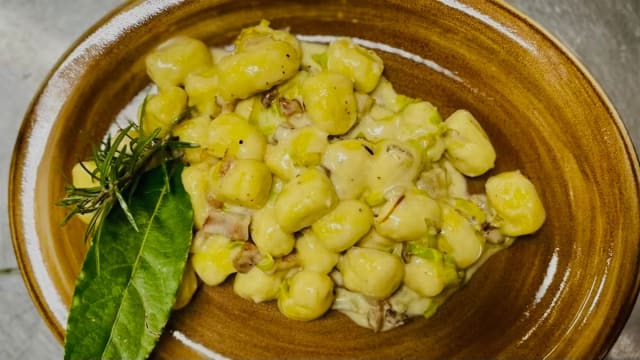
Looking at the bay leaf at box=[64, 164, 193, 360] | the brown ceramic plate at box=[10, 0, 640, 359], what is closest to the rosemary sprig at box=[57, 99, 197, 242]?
the bay leaf at box=[64, 164, 193, 360]

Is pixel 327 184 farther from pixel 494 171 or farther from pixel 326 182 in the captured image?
pixel 494 171

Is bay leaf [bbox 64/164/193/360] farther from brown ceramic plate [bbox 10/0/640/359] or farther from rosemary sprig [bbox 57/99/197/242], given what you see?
brown ceramic plate [bbox 10/0/640/359]

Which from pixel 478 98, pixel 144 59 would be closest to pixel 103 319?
pixel 144 59

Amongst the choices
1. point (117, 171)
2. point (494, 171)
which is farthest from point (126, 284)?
point (494, 171)

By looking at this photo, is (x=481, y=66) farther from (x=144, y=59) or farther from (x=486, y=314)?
(x=144, y=59)

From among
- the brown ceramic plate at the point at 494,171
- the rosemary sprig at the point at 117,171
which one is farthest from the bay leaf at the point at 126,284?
the brown ceramic plate at the point at 494,171

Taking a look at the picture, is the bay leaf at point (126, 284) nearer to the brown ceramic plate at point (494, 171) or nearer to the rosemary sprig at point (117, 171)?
the rosemary sprig at point (117, 171)

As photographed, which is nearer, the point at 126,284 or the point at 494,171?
the point at 126,284
